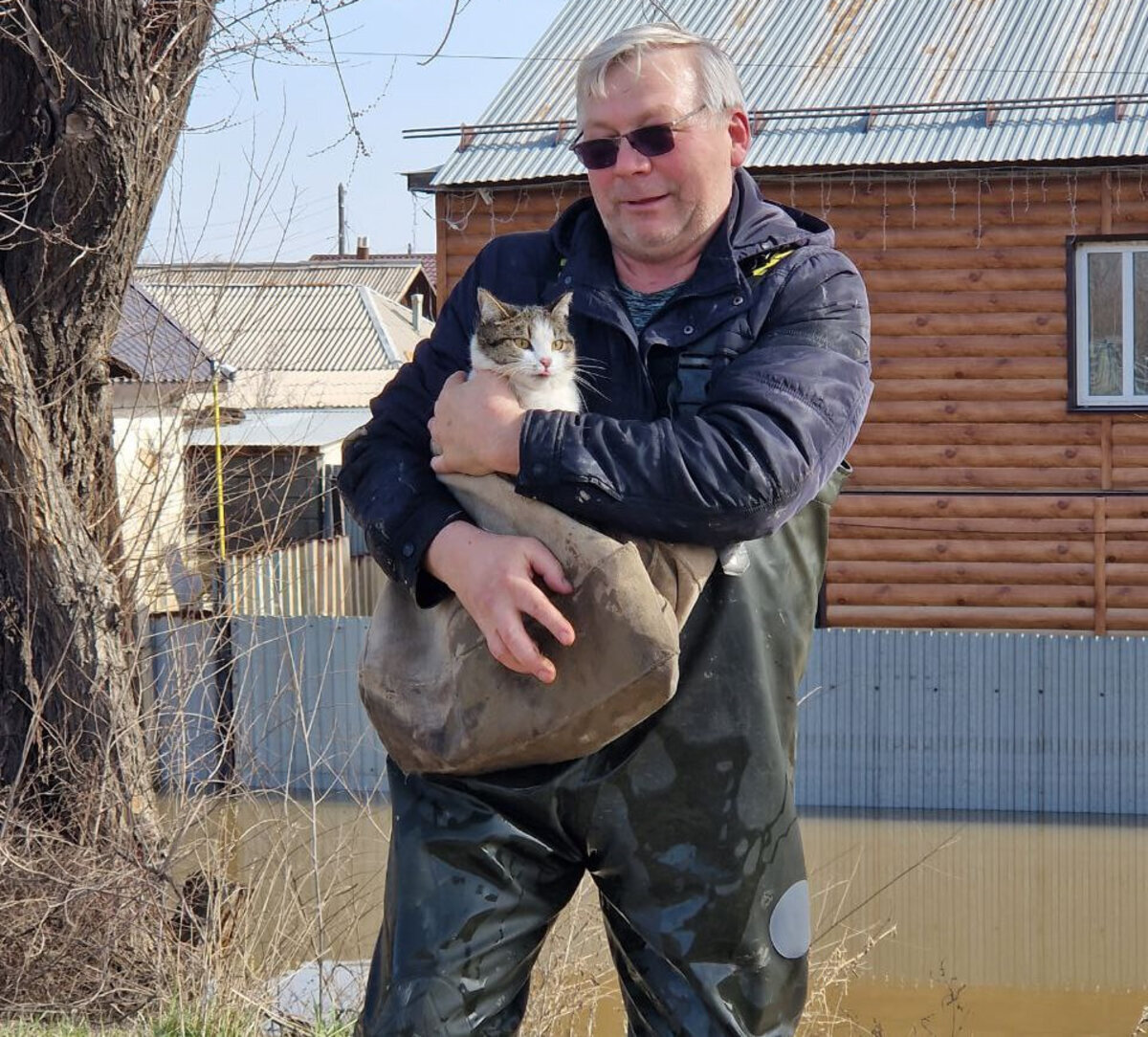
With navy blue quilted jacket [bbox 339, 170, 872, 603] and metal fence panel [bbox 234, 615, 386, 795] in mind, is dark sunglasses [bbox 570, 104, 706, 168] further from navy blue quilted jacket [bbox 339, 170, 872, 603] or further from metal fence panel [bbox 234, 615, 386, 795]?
metal fence panel [bbox 234, 615, 386, 795]

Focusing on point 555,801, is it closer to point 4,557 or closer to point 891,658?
point 4,557

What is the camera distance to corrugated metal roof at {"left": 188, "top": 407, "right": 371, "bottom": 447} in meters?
19.6

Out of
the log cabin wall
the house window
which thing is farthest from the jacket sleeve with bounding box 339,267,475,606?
the house window

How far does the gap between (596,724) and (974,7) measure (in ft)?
46.3

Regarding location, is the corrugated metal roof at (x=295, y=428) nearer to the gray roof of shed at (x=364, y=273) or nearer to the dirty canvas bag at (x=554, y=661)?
the dirty canvas bag at (x=554, y=661)

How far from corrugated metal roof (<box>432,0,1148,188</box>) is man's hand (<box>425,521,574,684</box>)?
1113cm

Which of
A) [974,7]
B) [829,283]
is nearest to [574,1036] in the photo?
[829,283]

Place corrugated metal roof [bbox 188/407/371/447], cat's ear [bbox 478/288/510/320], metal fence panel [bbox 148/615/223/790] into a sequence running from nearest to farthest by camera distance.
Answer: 1. cat's ear [bbox 478/288/510/320]
2. metal fence panel [bbox 148/615/223/790]
3. corrugated metal roof [bbox 188/407/371/447]

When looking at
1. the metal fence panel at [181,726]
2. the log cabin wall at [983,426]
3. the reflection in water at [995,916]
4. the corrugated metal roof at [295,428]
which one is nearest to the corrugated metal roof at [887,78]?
the log cabin wall at [983,426]

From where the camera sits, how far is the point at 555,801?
2.48 meters

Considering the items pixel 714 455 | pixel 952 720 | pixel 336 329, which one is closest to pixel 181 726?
pixel 714 455

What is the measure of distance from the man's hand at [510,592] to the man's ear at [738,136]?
0.77 m

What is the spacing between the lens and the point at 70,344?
6.59 m

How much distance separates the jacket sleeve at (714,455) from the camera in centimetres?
232
